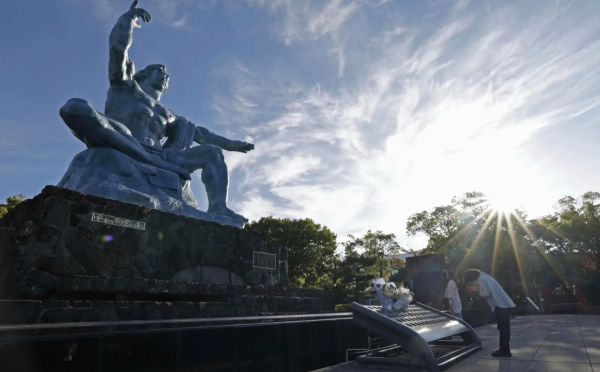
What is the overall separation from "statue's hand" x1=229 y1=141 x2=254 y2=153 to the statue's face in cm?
236

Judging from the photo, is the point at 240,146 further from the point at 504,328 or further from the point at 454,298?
the point at 504,328

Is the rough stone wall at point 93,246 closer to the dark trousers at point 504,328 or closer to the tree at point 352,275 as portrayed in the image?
the dark trousers at point 504,328

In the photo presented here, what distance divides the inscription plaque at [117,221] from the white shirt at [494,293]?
5.57 m

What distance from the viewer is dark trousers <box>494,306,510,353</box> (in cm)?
560

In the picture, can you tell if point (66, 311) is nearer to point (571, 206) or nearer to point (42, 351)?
point (42, 351)

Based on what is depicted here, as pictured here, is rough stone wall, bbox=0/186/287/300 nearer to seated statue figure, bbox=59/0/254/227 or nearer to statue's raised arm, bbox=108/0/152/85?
seated statue figure, bbox=59/0/254/227

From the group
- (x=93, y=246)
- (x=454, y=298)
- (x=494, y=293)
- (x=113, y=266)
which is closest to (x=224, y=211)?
(x=113, y=266)

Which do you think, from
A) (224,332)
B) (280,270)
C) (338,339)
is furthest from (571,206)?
(224,332)

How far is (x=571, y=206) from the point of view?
1280 inches

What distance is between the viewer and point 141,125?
898 cm

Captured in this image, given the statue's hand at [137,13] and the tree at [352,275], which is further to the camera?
the tree at [352,275]

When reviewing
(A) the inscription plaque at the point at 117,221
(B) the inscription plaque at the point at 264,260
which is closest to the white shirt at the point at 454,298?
(B) the inscription plaque at the point at 264,260

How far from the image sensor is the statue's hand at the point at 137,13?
8.55 meters

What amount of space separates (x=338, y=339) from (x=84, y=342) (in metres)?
3.53
